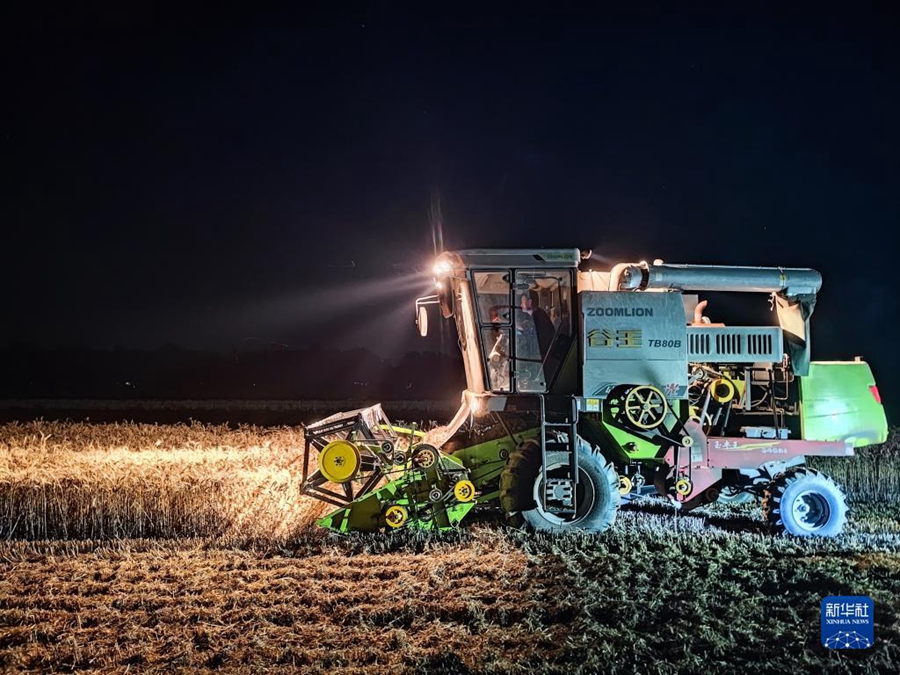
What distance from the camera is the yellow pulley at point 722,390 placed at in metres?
8.27

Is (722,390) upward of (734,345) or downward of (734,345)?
downward

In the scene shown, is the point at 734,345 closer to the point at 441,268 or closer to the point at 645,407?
the point at 645,407

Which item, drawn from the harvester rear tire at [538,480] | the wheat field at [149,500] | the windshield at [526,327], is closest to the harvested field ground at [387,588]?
the wheat field at [149,500]

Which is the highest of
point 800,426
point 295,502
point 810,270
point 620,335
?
point 810,270

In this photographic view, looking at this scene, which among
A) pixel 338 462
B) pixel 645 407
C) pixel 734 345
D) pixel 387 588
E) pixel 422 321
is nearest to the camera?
pixel 387 588

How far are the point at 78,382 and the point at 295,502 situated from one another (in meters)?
38.8

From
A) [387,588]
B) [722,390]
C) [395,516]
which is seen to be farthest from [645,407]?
[387,588]

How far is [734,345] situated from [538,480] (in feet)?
8.44

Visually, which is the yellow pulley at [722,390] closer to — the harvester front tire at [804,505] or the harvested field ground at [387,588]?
the harvester front tire at [804,505]

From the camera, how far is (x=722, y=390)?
328 inches

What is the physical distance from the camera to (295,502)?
8.48 metres

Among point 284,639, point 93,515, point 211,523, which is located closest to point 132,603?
point 284,639

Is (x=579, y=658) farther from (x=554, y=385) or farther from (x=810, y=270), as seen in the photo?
(x=810, y=270)

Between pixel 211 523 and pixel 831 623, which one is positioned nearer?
pixel 831 623
